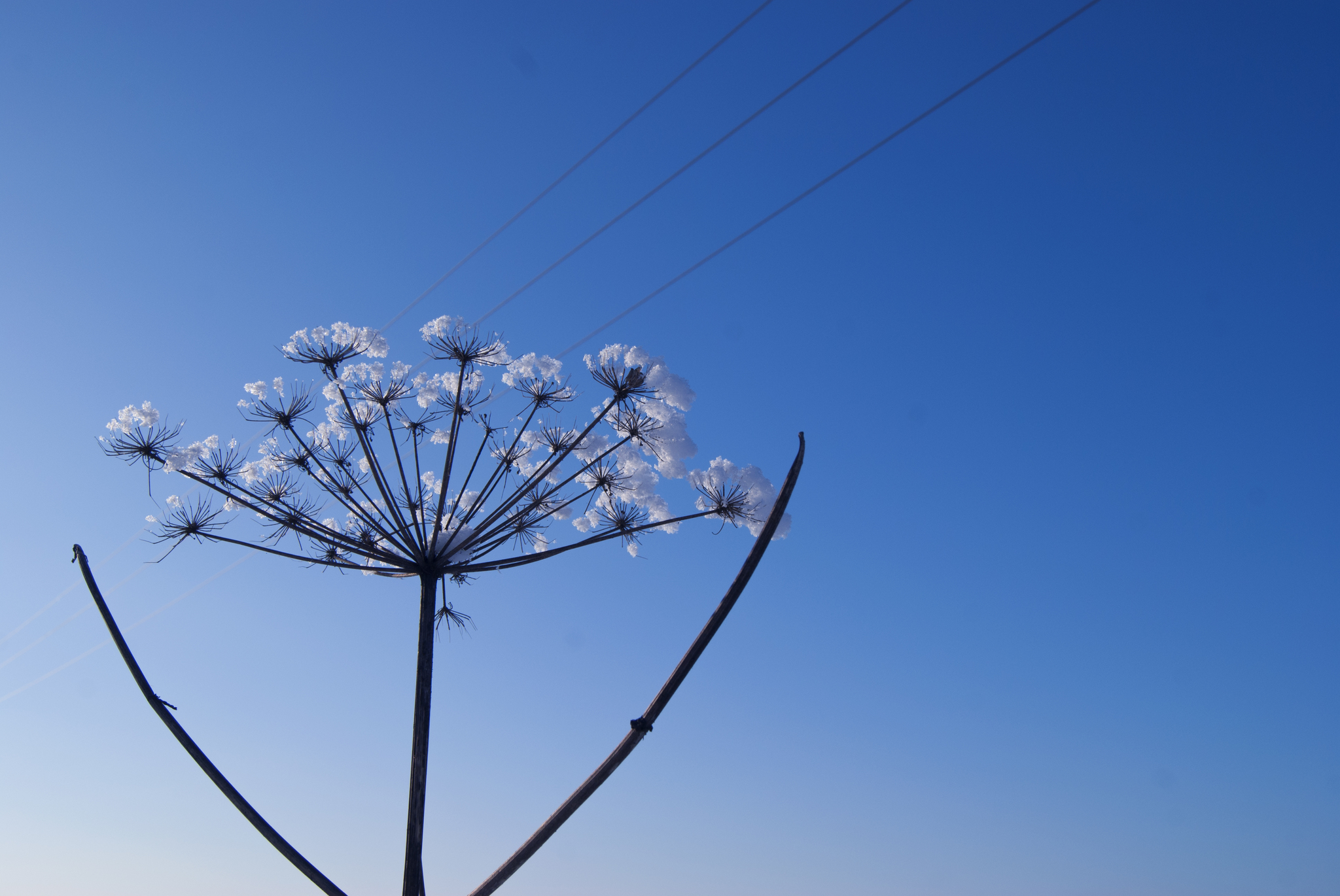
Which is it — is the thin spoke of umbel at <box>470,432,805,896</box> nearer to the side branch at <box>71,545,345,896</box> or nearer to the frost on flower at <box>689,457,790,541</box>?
the side branch at <box>71,545,345,896</box>

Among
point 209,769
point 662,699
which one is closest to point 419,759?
point 209,769

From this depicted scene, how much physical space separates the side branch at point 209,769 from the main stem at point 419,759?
37.8 inches

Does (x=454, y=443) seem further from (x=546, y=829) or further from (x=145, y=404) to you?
(x=546, y=829)

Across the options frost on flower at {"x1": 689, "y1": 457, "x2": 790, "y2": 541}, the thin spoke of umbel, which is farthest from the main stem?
frost on flower at {"x1": 689, "y1": 457, "x2": 790, "y2": 541}

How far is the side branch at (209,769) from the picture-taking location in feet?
28.7

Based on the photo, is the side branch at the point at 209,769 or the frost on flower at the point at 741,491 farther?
the frost on flower at the point at 741,491

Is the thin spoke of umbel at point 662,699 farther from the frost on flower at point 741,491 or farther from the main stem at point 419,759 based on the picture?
the frost on flower at point 741,491

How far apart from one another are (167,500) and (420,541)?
4.02 m

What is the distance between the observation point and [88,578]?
10.2 meters

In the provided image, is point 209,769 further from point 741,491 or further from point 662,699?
point 741,491

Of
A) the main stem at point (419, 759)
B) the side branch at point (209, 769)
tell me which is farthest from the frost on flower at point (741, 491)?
the side branch at point (209, 769)

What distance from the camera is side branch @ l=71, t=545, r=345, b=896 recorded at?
8734 millimetres

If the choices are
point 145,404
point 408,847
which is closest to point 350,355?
point 145,404

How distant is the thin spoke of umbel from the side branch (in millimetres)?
2457
